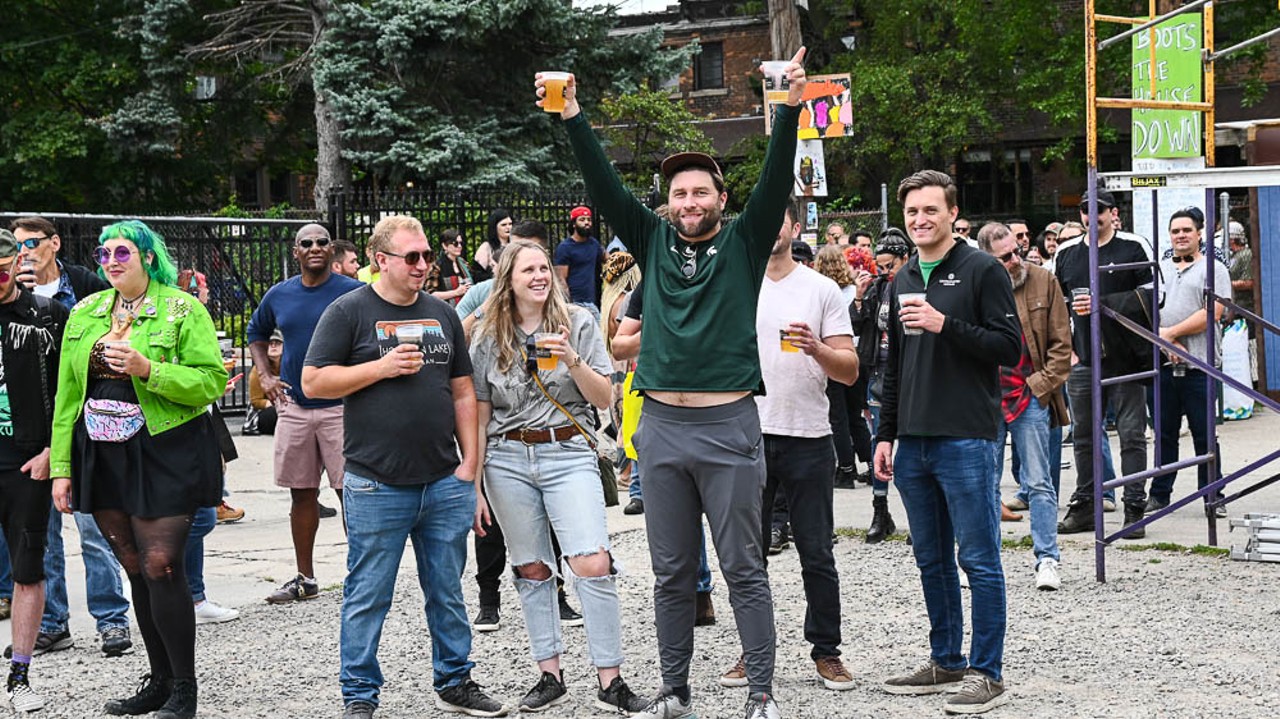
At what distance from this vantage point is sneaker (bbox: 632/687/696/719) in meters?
5.35

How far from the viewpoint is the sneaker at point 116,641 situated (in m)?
7.04

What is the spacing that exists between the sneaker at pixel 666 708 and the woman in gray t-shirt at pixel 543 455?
34 cm

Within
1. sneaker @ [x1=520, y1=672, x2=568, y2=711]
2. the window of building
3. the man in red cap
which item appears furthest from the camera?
the window of building

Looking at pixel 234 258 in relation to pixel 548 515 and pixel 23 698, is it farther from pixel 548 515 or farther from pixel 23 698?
pixel 548 515

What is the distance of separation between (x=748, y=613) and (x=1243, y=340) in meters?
10.8

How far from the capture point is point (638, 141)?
31422 millimetres

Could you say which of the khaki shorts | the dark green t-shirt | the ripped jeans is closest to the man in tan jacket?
the ripped jeans

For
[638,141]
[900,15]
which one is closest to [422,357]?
[638,141]

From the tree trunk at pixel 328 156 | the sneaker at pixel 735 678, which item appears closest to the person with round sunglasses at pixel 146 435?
the sneaker at pixel 735 678

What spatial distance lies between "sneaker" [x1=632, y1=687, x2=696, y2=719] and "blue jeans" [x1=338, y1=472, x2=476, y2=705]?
3.05 ft

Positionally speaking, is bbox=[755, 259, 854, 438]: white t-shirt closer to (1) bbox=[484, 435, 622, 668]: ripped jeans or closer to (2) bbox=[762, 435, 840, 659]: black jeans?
(2) bbox=[762, 435, 840, 659]: black jeans

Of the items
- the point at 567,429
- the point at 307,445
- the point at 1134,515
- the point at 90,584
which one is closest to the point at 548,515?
the point at 567,429

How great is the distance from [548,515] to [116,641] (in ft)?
8.41

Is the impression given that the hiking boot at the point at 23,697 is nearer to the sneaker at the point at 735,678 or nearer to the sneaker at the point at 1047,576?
the sneaker at the point at 735,678
